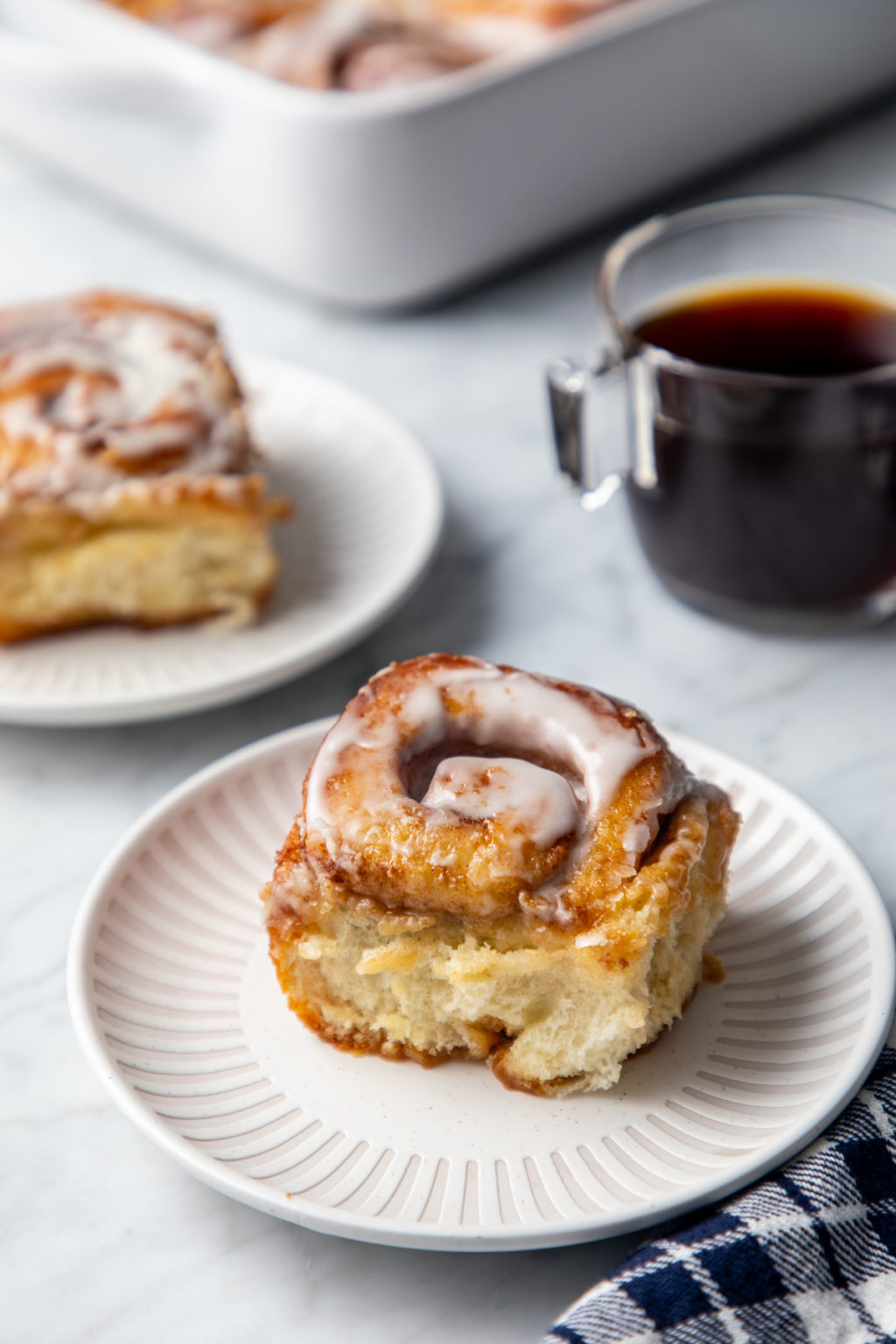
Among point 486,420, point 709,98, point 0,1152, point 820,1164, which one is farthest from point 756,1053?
point 709,98

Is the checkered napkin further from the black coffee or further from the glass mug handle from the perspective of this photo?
the glass mug handle

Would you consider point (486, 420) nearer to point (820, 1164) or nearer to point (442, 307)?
point (442, 307)

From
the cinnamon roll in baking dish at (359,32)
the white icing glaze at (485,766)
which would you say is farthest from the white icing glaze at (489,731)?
the cinnamon roll in baking dish at (359,32)

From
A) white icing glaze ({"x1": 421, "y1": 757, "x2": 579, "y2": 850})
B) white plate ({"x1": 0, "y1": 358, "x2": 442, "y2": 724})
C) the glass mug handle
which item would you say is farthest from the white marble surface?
white icing glaze ({"x1": 421, "y1": 757, "x2": 579, "y2": 850})

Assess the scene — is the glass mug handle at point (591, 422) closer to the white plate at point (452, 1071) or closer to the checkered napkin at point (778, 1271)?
the white plate at point (452, 1071)

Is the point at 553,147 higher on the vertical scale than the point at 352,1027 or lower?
higher
